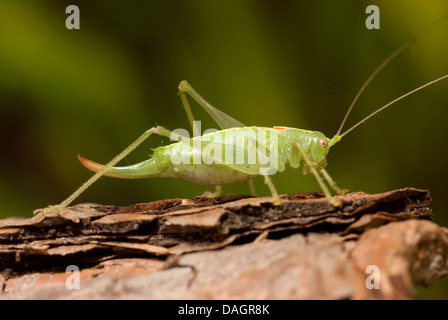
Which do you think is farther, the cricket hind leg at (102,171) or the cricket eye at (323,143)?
the cricket eye at (323,143)

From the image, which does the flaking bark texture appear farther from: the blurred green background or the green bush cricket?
the blurred green background

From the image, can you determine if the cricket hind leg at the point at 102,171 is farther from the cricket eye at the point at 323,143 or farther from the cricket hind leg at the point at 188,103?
the cricket eye at the point at 323,143

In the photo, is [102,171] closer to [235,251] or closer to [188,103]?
[188,103]

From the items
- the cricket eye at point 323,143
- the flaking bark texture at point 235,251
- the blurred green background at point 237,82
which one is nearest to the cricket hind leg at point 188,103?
the blurred green background at point 237,82

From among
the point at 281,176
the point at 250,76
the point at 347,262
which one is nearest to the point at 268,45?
the point at 250,76

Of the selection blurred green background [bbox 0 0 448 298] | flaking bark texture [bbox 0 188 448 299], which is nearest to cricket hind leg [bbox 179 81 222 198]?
blurred green background [bbox 0 0 448 298]

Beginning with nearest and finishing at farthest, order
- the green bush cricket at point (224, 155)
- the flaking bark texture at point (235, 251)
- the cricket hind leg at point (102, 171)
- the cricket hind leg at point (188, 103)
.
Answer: the flaking bark texture at point (235, 251)
the cricket hind leg at point (102, 171)
the green bush cricket at point (224, 155)
the cricket hind leg at point (188, 103)

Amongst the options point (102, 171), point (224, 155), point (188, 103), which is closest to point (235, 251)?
point (224, 155)
